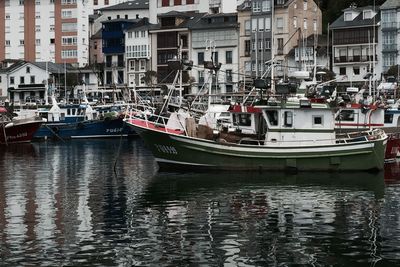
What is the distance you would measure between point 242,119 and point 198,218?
16.7 m

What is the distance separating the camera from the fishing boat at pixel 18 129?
79.9 m

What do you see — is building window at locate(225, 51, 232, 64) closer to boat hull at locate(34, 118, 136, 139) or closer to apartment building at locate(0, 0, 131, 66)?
apartment building at locate(0, 0, 131, 66)

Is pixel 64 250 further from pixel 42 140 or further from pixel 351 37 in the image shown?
pixel 351 37

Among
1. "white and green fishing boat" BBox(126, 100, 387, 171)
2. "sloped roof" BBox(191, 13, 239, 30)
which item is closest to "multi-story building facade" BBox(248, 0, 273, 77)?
"sloped roof" BBox(191, 13, 239, 30)

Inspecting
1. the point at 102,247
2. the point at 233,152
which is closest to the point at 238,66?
the point at 233,152

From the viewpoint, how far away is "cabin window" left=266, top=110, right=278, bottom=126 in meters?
45.9

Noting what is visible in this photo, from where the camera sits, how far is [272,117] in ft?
151

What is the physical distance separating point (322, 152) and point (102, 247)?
20956 millimetres

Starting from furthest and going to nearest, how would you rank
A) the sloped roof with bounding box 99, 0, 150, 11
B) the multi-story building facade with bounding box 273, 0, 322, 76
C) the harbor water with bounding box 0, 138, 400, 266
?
the sloped roof with bounding box 99, 0, 150, 11
the multi-story building facade with bounding box 273, 0, 322, 76
the harbor water with bounding box 0, 138, 400, 266

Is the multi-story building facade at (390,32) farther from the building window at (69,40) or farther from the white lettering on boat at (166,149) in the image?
the white lettering on boat at (166,149)

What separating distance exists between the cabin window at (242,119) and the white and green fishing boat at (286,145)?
0.80 meters

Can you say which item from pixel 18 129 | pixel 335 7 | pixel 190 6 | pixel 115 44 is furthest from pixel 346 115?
pixel 115 44

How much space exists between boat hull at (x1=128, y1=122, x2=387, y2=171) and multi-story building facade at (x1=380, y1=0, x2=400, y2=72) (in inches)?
2625

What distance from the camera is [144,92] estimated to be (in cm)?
12219
